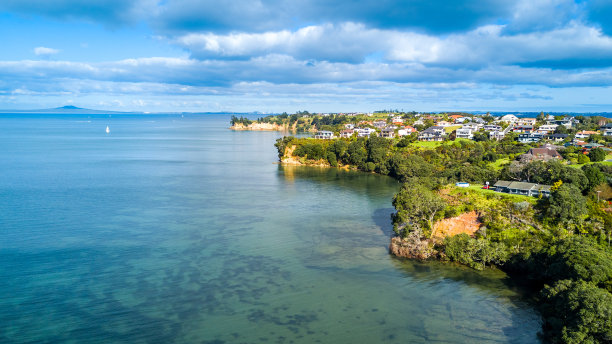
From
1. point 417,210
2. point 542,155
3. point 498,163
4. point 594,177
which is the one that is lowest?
point 417,210

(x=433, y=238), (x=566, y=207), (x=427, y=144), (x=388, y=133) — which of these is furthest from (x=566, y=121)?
(x=433, y=238)

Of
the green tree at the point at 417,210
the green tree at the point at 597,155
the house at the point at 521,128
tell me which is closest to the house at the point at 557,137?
the house at the point at 521,128

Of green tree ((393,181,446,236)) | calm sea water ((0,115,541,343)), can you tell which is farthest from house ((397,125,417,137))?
green tree ((393,181,446,236))

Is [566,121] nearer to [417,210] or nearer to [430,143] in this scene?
[430,143]

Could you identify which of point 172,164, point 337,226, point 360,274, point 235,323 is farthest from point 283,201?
point 172,164

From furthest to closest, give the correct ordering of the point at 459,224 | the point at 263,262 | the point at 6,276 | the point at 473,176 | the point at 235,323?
the point at 473,176 < the point at 459,224 < the point at 263,262 < the point at 6,276 < the point at 235,323

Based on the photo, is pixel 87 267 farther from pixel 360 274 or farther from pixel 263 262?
pixel 360 274

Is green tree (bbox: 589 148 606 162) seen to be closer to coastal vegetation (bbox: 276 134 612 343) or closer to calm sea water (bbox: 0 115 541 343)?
coastal vegetation (bbox: 276 134 612 343)
